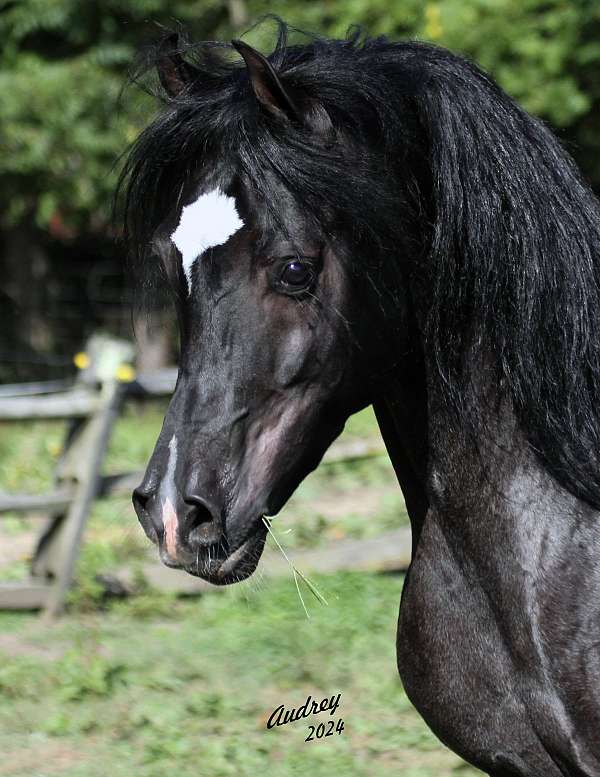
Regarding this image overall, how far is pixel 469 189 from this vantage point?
208 cm

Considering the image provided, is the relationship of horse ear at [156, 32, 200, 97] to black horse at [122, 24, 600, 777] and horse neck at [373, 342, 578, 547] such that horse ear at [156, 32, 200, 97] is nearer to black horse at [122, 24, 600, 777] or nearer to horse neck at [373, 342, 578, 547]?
black horse at [122, 24, 600, 777]

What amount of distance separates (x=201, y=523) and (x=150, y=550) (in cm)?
429

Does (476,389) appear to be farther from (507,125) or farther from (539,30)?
(539,30)

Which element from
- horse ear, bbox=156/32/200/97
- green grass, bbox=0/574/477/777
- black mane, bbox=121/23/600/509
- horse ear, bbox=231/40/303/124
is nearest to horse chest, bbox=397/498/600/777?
black mane, bbox=121/23/600/509

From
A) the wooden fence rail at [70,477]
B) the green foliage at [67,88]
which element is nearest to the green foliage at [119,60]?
the green foliage at [67,88]

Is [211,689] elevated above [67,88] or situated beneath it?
elevated above

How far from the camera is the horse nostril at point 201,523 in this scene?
192 centimetres

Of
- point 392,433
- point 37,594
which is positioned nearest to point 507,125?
point 392,433

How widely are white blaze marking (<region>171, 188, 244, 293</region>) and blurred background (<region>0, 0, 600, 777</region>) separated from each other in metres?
0.50

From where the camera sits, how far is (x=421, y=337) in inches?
86.9

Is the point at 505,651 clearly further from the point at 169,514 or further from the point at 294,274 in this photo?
the point at 294,274
